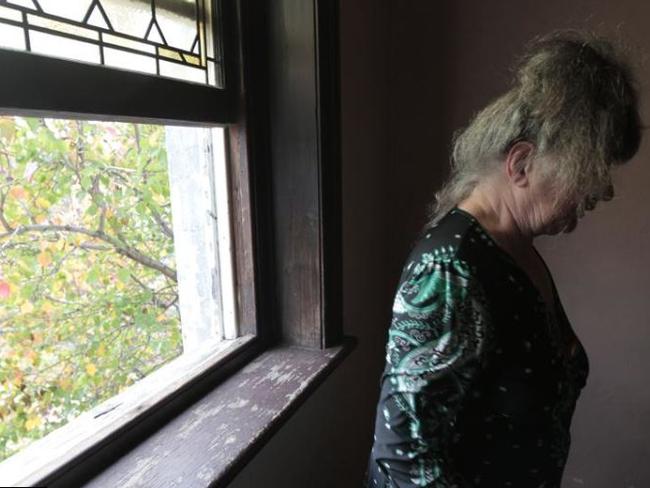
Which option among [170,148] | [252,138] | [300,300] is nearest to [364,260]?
[300,300]

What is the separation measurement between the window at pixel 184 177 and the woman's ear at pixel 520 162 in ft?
1.15

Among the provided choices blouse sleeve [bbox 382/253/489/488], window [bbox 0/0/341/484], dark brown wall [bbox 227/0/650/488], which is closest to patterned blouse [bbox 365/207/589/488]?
blouse sleeve [bbox 382/253/489/488]

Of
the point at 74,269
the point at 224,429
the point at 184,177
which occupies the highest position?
the point at 184,177

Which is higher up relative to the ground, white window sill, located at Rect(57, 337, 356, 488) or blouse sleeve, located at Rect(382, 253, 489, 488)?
blouse sleeve, located at Rect(382, 253, 489, 488)

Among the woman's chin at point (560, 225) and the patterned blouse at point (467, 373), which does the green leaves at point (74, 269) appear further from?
the woman's chin at point (560, 225)

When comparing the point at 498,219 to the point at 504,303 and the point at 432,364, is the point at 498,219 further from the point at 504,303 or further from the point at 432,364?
the point at 432,364

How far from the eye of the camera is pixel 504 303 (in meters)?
0.70

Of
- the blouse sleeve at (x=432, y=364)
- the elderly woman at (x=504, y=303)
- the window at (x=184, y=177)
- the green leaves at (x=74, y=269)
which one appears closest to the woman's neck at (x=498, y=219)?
the elderly woman at (x=504, y=303)

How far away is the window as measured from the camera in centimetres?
58

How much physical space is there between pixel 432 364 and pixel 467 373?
0.05 meters

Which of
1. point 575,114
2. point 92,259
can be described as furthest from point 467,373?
point 92,259

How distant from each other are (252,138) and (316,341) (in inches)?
17.1

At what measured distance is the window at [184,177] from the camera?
1.92 ft

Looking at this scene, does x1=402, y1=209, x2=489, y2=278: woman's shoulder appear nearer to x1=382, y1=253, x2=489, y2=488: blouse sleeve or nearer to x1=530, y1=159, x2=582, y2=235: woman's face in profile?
x1=382, y1=253, x2=489, y2=488: blouse sleeve
